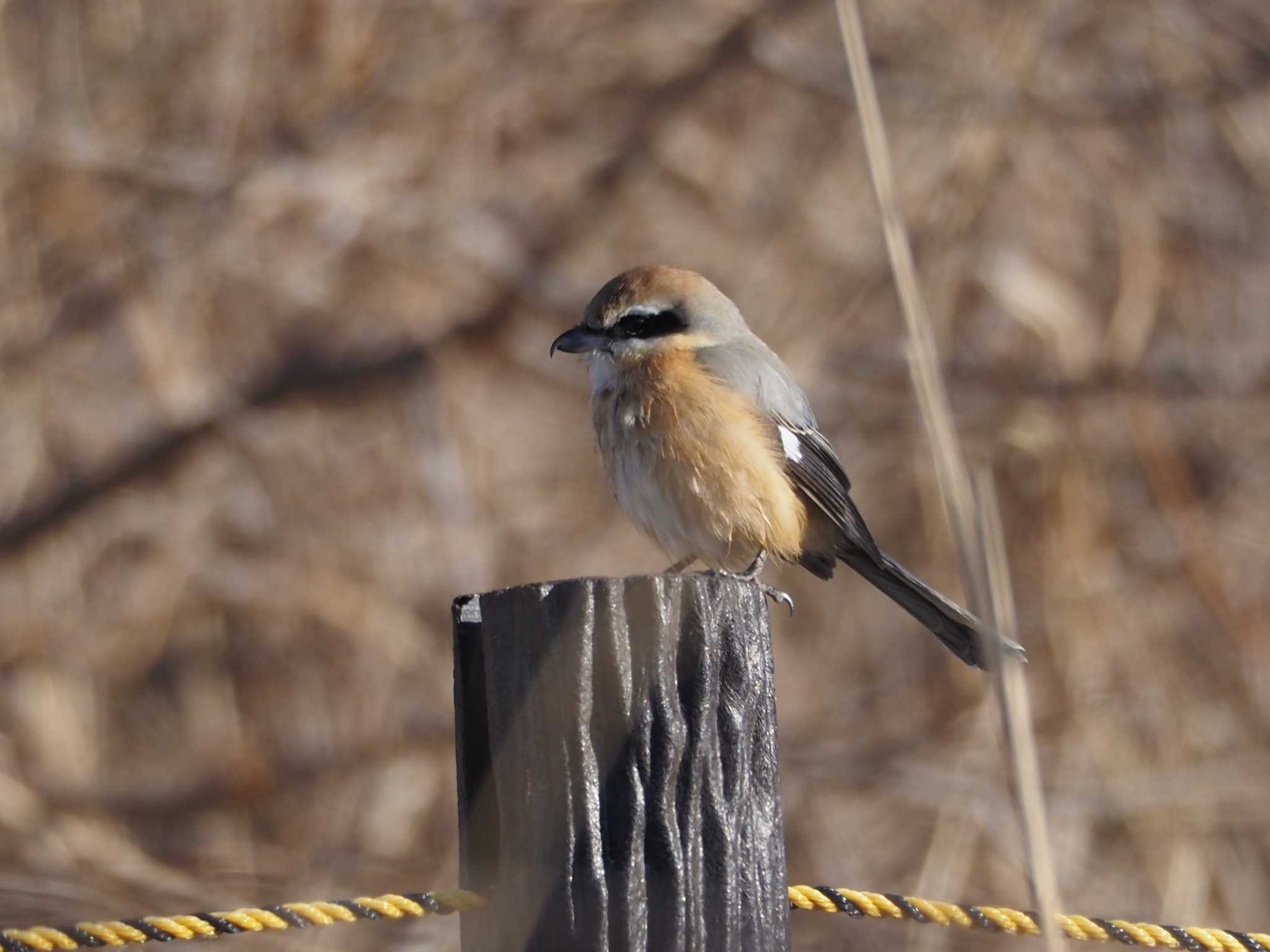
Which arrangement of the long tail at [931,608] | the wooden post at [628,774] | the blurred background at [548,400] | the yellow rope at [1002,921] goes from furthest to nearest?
the blurred background at [548,400], the long tail at [931,608], the yellow rope at [1002,921], the wooden post at [628,774]

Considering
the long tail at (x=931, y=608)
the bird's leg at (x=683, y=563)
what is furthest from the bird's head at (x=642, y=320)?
the long tail at (x=931, y=608)

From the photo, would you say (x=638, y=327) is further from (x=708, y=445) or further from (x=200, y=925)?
(x=200, y=925)

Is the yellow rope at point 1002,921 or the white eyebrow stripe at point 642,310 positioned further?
the white eyebrow stripe at point 642,310

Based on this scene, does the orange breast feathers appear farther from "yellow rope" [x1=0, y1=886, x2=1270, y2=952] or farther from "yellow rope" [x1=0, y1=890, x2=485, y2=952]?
"yellow rope" [x1=0, y1=890, x2=485, y2=952]

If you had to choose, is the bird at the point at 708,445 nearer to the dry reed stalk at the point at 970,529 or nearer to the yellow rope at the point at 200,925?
the yellow rope at the point at 200,925

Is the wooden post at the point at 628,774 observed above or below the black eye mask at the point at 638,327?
below

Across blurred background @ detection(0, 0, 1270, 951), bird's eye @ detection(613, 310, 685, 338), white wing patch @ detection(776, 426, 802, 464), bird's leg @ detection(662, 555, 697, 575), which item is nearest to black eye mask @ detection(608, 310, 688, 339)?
bird's eye @ detection(613, 310, 685, 338)

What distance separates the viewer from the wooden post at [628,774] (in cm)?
169

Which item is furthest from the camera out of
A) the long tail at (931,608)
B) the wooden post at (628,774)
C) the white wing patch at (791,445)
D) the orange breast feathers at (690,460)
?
the white wing patch at (791,445)

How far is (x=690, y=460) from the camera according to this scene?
323 centimetres

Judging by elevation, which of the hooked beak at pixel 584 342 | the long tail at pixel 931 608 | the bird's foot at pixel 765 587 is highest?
the hooked beak at pixel 584 342

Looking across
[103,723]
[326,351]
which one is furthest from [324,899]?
[326,351]

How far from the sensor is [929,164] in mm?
5691

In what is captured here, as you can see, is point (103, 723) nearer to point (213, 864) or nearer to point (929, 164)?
point (213, 864)
